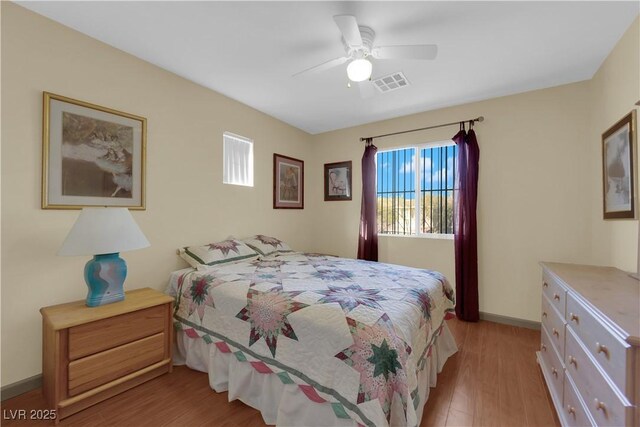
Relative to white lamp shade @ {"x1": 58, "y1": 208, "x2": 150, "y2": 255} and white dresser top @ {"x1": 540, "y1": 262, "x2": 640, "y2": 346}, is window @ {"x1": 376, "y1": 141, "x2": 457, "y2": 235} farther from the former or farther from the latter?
white lamp shade @ {"x1": 58, "y1": 208, "x2": 150, "y2": 255}

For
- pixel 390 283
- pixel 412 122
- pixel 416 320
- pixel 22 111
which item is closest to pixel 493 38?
pixel 412 122

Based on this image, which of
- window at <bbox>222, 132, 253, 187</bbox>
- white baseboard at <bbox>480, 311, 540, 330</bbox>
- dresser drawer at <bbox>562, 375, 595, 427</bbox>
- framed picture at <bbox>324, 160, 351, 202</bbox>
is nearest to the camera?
dresser drawer at <bbox>562, 375, 595, 427</bbox>

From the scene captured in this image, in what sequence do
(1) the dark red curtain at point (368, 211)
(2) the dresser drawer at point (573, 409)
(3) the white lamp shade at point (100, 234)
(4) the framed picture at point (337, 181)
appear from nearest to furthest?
(2) the dresser drawer at point (573, 409) → (3) the white lamp shade at point (100, 234) → (1) the dark red curtain at point (368, 211) → (4) the framed picture at point (337, 181)

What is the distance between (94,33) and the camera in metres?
1.99

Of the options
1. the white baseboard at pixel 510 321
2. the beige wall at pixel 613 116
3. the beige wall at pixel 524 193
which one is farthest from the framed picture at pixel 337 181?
the beige wall at pixel 613 116

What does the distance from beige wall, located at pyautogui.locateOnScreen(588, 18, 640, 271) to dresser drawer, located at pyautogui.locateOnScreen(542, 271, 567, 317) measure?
49 centimetres

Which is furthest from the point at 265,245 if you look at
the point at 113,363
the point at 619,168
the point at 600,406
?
the point at 619,168

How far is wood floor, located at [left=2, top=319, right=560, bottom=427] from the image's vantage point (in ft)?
5.12

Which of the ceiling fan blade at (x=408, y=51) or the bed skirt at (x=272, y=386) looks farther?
the ceiling fan blade at (x=408, y=51)

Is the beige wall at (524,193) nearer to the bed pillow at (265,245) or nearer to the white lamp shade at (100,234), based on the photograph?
the bed pillow at (265,245)

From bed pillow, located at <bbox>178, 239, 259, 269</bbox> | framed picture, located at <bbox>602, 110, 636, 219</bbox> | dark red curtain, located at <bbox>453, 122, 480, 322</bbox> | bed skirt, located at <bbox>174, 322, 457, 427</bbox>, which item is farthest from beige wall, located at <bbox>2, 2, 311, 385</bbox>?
framed picture, located at <bbox>602, 110, 636, 219</bbox>

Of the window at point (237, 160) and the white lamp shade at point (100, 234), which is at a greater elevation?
the window at point (237, 160)

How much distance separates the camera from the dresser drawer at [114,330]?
1.57 m

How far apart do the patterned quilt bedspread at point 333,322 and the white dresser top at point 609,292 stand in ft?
2.63
